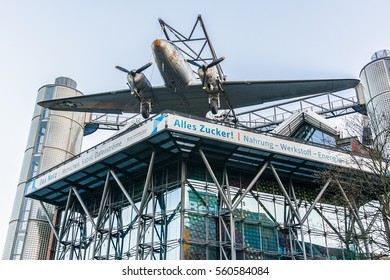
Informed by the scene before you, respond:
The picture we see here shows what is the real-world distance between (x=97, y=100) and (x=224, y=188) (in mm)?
16032

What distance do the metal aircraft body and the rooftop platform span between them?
432 cm

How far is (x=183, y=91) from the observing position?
35.2 metres

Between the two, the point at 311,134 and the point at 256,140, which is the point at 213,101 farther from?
the point at 311,134

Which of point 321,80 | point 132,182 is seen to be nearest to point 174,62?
point 132,182

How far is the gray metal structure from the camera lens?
28.7 metres

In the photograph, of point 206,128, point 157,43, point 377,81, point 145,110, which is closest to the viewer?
point 206,128

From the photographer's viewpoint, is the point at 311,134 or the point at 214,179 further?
the point at 311,134

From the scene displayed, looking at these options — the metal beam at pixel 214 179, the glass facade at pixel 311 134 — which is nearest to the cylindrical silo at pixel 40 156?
the metal beam at pixel 214 179

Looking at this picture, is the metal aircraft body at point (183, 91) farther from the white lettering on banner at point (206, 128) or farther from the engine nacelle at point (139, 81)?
the white lettering on banner at point (206, 128)

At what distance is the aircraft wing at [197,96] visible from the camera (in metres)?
35.5

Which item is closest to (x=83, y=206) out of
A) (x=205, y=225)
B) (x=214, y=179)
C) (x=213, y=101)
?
(x=205, y=225)

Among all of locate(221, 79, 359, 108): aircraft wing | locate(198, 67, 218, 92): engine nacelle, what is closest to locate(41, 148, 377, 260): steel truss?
locate(198, 67, 218, 92): engine nacelle

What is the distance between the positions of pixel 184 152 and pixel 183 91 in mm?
6834

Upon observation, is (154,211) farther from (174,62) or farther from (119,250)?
(174,62)
